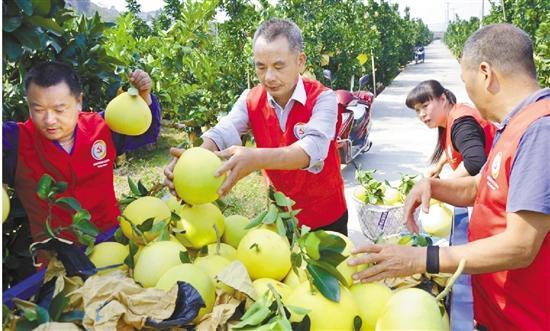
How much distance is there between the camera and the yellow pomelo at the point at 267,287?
1274 mm

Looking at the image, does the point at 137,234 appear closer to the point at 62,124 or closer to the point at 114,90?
the point at 62,124

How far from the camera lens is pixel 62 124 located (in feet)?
5.93

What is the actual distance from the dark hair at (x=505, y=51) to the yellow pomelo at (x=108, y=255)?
1.23 metres

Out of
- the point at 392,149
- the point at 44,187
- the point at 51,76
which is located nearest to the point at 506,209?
the point at 44,187

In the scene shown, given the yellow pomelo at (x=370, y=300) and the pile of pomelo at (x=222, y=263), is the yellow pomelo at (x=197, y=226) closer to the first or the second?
the pile of pomelo at (x=222, y=263)

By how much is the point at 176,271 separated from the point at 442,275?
778mm

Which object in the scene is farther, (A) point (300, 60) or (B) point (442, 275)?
(A) point (300, 60)

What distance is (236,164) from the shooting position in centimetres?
158

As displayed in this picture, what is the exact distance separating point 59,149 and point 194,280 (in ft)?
3.36

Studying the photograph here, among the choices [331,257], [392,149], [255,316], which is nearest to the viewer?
[255,316]

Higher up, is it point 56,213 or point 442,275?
point 56,213

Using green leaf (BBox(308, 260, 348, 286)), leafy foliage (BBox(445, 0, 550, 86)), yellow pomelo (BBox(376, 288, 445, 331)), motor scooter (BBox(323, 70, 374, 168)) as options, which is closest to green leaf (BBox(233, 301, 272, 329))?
green leaf (BBox(308, 260, 348, 286))

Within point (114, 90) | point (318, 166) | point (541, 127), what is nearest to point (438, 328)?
point (541, 127)

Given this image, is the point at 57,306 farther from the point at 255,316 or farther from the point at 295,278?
the point at 295,278
